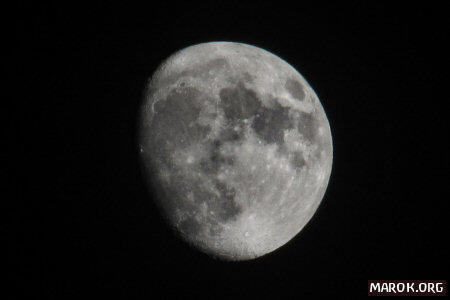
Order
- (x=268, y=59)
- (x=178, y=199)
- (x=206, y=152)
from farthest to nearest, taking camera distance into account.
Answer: (x=268, y=59) < (x=178, y=199) < (x=206, y=152)

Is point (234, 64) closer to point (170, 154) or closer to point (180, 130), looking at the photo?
point (180, 130)

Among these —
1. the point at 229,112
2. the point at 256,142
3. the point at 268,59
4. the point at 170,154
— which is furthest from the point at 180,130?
the point at 268,59

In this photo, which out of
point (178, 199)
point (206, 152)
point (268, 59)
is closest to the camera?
point (206, 152)

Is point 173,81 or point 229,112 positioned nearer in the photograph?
point 229,112

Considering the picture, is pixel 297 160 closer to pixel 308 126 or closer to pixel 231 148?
pixel 308 126

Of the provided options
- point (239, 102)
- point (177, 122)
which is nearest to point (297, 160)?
point (239, 102)

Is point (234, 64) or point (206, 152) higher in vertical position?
point (234, 64)

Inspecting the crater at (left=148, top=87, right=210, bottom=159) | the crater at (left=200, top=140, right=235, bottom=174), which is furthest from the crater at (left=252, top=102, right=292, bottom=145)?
the crater at (left=148, top=87, right=210, bottom=159)
